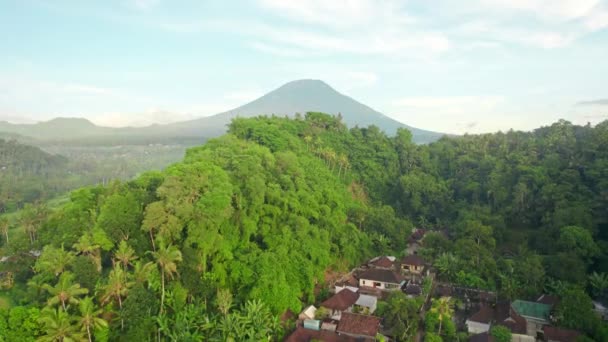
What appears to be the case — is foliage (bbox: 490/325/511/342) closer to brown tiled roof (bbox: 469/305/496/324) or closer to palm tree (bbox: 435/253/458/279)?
brown tiled roof (bbox: 469/305/496/324)

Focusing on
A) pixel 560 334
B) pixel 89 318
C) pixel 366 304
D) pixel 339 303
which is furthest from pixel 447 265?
pixel 89 318

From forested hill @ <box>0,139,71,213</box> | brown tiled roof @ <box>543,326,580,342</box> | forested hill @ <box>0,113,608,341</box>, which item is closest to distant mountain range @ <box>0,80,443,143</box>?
forested hill @ <box>0,139,71,213</box>

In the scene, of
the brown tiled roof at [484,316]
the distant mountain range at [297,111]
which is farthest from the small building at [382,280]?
the distant mountain range at [297,111]

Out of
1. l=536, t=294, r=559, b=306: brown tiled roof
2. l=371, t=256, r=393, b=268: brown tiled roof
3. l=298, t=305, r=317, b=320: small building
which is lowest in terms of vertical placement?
l=298, t=305, r=317, b=320: small building

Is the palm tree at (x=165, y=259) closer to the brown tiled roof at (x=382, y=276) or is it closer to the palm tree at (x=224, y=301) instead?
the palm tree at (x=224, y=301)

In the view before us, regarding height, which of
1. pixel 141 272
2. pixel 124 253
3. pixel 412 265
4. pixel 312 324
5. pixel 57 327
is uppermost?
pixel 124 253

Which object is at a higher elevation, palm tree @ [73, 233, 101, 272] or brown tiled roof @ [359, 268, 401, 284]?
palm tree @ [73, 233, 101, 272]

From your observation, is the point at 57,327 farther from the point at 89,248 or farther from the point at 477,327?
the point at 477,327
